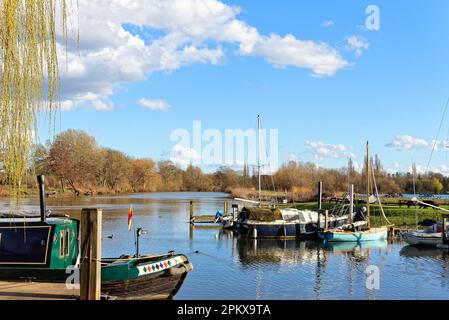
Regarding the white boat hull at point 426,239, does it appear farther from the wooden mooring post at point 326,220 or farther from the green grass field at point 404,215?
the green grass field at point 404,215

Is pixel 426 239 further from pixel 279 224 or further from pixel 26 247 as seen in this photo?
pixel 26 247

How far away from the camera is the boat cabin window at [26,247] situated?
12992mm

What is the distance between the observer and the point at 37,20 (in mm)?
4719

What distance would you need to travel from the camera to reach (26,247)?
43.0ft

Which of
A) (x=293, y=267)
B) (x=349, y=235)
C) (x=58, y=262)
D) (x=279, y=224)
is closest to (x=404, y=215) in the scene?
(x=349, y=235)

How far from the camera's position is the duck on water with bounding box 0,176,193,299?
42.4 feet

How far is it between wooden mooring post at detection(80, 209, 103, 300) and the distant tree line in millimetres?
64391

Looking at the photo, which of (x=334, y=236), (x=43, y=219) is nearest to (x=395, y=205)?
(x=334, y=236)

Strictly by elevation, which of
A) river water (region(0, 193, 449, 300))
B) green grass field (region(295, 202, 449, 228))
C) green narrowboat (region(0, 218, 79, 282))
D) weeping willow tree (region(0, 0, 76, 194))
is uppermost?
weeping willow tree (region(0, 0, 76, 194))

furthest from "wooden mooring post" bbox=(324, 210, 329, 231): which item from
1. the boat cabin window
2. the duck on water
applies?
the boat cabin window

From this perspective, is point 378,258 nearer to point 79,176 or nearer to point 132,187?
point 79,176

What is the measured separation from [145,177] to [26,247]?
11251 cm

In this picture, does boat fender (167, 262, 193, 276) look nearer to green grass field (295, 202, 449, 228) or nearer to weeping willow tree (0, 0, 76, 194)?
weeping willow tree (0, 0, 76, 194)
